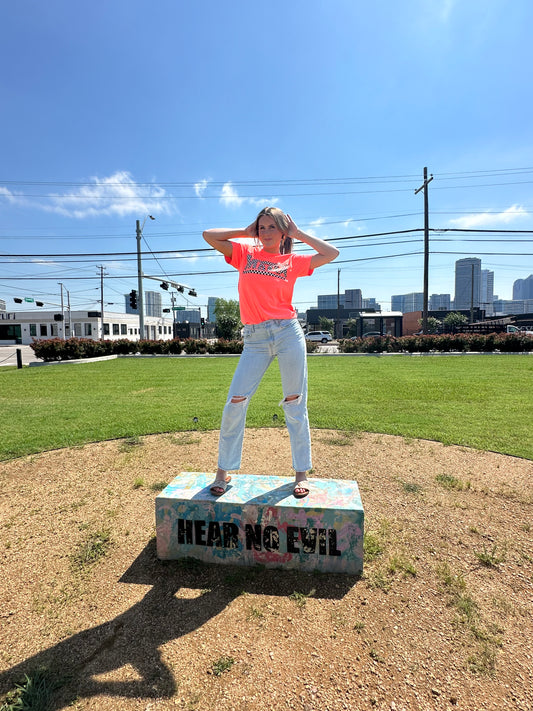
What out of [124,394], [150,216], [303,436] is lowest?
[124,394]

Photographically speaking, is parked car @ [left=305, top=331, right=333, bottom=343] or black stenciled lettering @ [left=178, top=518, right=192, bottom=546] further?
parked car @ [left=305, top=331, right=333, bottom=343]

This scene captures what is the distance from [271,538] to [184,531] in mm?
601

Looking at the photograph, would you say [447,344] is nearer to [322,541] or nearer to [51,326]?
[322,541]

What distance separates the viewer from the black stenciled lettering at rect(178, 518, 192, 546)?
2.52 metres

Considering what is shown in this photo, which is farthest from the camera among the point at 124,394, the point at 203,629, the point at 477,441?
the point at 124,394

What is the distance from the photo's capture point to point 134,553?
262 cm

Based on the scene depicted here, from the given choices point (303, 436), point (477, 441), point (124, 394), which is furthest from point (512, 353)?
point (303, 436)

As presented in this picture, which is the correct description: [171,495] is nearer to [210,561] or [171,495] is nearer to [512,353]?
[210,561]

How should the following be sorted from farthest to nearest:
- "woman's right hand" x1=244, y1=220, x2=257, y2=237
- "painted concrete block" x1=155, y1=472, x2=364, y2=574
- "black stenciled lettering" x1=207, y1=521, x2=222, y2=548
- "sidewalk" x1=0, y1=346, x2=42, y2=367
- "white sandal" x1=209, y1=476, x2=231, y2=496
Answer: "sidewalk" x1=0, y1=346, x2=42, y2=367, "woman's right hand" x1=244, y1=220, x2=257, y2=237, "white sandal" x1=209, y1=476, x2=231, y2=496, "black stenciled lettering" x1=207, y1=521, x2=222, y2=548, "painted concrete block" x1=155, y1=472, x2=364, y2=574

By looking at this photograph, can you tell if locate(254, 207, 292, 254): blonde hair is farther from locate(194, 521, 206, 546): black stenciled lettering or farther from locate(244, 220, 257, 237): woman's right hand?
locate(194, 521, 206, 546): black stenciled lettering

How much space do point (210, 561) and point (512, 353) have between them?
73.8ft

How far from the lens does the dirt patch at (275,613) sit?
5.30ft

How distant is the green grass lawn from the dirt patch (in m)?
2.04

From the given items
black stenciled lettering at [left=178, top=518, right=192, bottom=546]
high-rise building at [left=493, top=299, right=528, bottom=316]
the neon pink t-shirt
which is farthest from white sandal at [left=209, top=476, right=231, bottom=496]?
high-rise building at [left=493, top=299, right=528, bottom=316]
